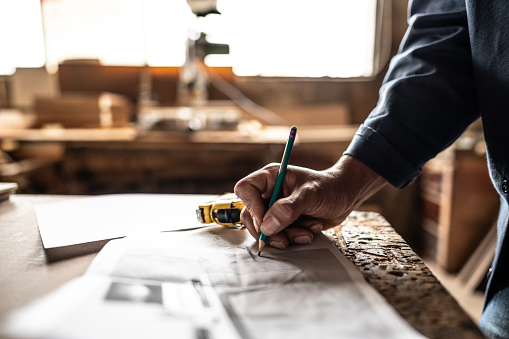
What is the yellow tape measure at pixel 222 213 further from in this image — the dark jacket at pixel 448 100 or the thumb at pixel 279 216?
the dark jacket at pixel 448 100

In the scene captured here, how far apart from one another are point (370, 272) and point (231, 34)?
3.42m

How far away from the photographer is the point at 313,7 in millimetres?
3551

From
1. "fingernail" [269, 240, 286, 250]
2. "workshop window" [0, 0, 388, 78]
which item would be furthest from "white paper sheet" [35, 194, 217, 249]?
"workshop window" [0, 0, 388, 78]

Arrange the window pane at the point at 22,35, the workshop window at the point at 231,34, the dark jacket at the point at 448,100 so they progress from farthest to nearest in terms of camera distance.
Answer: the window pane at the point at 22,35
the workshop window at the point at 231,34
the dark jacket at the point at 448,100

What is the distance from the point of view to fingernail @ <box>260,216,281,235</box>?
50 centimetres

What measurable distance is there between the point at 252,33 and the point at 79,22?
1697mm

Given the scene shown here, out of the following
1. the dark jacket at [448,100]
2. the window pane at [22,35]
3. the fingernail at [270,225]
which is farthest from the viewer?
the window pane at [22,35]

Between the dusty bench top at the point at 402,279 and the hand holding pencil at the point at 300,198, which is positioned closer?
the dusty bench top at the point at 402,279

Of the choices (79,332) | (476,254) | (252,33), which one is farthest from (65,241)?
(252,33)

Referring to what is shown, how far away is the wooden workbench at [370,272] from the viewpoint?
1.21 ft

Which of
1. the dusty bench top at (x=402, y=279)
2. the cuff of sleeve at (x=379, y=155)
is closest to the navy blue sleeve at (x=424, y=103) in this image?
the cuff of sleeve at (x=379, y=155)

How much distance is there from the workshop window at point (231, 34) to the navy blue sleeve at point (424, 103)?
9.37ft

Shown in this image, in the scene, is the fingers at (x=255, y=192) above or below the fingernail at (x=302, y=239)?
above

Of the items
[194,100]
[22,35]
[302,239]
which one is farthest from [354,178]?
[22,35]
